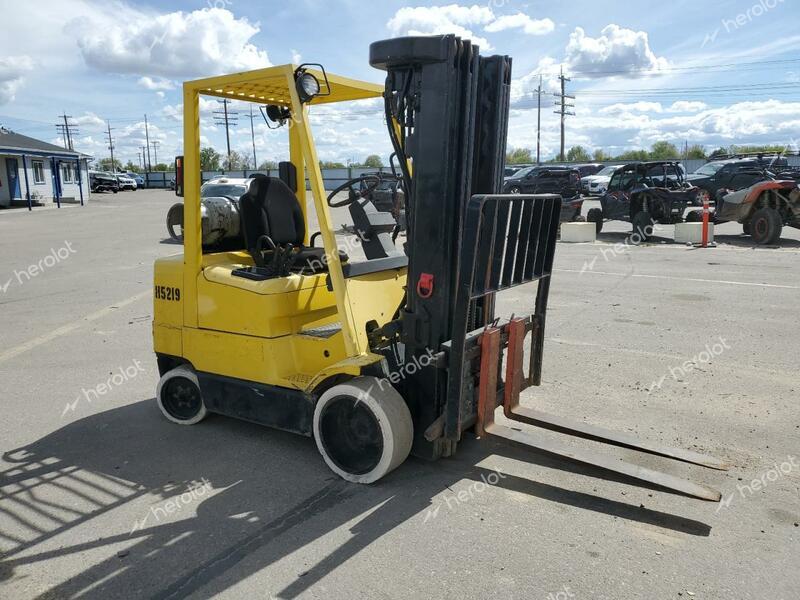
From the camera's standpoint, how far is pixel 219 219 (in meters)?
5.11

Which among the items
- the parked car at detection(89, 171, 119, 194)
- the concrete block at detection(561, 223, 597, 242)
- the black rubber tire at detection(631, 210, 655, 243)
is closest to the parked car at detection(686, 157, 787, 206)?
the black rubber tire at detection(631, 210, 655, 243)

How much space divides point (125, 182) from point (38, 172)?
69.8 feet

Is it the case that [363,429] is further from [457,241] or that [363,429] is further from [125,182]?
[125,182]

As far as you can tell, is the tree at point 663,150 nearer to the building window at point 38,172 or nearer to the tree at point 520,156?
the tree at point 520,156

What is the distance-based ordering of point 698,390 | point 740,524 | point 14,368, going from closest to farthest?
point 740,524
point 698,390
point 14,368

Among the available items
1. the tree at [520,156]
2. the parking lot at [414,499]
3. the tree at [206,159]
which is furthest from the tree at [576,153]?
the parking lot at [414,499]

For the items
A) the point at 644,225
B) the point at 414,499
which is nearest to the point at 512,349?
the point at 414,499

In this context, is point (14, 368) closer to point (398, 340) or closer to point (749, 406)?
point (398, 340)

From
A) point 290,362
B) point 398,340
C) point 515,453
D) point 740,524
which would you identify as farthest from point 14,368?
point 740,524

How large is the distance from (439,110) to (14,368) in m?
5.61

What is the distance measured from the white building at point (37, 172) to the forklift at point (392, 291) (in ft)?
115

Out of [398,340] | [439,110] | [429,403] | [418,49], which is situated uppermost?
[418,49]

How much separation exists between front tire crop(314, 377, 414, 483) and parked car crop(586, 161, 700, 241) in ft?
51.8

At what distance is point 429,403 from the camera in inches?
163
